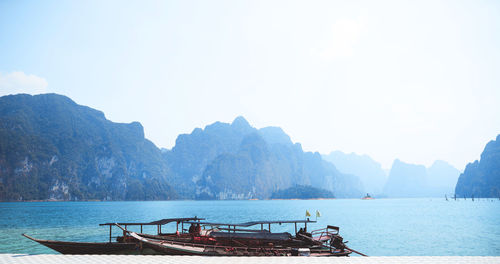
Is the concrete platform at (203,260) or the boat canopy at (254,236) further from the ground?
the concrete platform at (203,260)

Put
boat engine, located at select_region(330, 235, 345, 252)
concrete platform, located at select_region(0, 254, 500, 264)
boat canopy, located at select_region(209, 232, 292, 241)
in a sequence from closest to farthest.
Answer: concrete platform, located at select_region(0, 254, 500, 264) < boat canopy, located at select_region(209, 232, 292, 241) < boat engine, located at select_region(330, 235, 345, 252)

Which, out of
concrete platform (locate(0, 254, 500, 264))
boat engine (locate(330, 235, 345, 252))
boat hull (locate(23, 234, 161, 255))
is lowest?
boat engine (locate(330, 235, 345, 252))

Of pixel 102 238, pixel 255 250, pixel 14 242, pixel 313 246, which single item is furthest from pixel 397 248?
pixel 14 242

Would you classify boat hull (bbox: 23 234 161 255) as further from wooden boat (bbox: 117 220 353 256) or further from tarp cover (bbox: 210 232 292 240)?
tarp cover (bbox: 210 232 292 240)

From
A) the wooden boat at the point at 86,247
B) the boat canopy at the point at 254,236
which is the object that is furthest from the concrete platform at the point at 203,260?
the boat canopy at the point at 254,236

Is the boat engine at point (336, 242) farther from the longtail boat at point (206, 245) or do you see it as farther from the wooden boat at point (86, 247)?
the wooden boat at point (86, 247)

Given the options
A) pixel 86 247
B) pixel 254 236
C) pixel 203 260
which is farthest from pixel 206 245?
pixel 86 247

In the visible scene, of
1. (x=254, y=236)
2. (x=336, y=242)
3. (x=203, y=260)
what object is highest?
(x=203, y=260)

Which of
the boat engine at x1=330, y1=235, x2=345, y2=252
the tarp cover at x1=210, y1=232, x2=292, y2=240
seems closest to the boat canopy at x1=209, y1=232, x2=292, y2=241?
the tarp cover at x1=210, y1=232, x2=292, y2=240

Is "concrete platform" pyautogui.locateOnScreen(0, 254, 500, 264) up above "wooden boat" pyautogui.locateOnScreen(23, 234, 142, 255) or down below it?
above

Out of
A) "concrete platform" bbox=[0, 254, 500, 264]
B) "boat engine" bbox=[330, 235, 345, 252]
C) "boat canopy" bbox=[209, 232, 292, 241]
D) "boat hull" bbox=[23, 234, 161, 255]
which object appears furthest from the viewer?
"boat engine" bbox=[330, 235, 345, 252]

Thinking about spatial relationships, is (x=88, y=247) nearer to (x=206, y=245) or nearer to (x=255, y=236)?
(x=206, y=245)

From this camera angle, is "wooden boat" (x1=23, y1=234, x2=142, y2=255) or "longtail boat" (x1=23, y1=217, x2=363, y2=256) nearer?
"longtail boat" (x1=23, y1=217, x2=363, y2=256)

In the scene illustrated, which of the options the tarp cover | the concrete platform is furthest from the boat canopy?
the concrete platform
